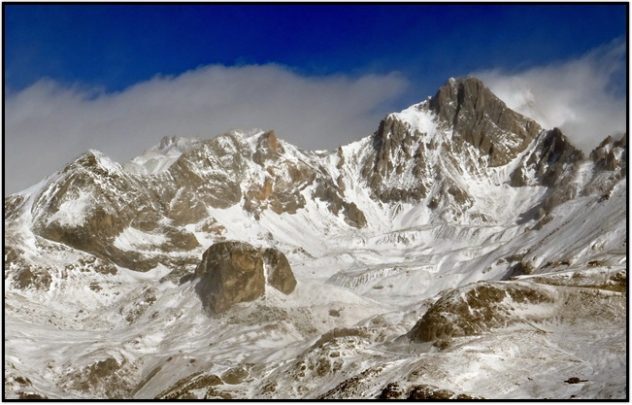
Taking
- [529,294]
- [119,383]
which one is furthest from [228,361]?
[529,294]

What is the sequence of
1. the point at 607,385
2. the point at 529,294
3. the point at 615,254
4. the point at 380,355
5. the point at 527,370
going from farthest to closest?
the point at 615,254 → the point at 529,294 → the point at 380,355 → the point at 527,370 → the point at 607,385

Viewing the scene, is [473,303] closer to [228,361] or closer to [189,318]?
[228,361]

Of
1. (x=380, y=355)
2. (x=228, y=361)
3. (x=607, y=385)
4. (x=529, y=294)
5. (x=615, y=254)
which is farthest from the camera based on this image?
(x=615, y=254)

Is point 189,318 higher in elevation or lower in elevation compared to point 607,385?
higher

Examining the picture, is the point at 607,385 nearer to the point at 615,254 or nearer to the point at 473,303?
the point at 473,303

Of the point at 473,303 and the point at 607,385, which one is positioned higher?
the point at 473,303

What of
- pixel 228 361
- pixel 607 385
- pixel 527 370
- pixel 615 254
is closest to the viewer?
pixel 607 385

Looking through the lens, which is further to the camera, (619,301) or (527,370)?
(619,301)

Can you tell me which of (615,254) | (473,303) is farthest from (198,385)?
(615,254)

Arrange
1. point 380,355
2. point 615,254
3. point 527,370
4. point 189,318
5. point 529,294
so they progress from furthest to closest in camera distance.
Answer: point 189,318, point 615,254, point 529,294, point 380,355, point 527,370
